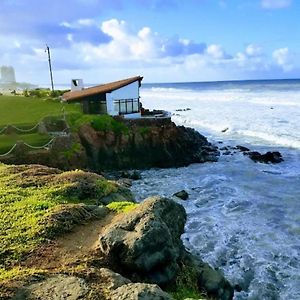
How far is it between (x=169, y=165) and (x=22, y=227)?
23.9 metres

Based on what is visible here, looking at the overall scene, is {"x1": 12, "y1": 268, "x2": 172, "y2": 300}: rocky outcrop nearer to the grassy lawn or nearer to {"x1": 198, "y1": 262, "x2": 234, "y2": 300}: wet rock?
{"x1": 198, "y1": 262, "x2": 234, "y2": 300}: wet rock

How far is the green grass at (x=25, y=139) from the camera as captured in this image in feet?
91.2

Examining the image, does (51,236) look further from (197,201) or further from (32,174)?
(197,201)

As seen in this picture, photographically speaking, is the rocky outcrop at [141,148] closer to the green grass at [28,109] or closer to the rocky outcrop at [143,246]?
the green grass at [28,109]

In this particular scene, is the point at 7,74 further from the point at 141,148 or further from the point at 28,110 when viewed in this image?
the point at 141,148

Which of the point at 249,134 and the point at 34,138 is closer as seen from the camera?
the point at 34,138

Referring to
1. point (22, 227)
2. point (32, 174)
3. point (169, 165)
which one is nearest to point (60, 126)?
point (169, 165)

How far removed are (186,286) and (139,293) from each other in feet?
12.3

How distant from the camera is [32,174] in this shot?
17375 millimetres

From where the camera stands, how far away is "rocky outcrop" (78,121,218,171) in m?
33.4

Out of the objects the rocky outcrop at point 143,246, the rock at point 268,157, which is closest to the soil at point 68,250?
the rocky outcrop at point 143,246

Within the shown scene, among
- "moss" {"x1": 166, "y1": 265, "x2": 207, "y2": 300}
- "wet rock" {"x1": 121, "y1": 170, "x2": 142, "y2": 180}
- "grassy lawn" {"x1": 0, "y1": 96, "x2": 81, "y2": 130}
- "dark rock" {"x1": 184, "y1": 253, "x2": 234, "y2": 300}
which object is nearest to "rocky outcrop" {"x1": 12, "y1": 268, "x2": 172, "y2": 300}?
"moss" {"x1": 166, "y1": 265, "x2": 207, "y2": 300}

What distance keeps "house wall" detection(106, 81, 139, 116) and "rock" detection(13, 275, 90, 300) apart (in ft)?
101

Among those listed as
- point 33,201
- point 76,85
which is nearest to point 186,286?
point 33,201
